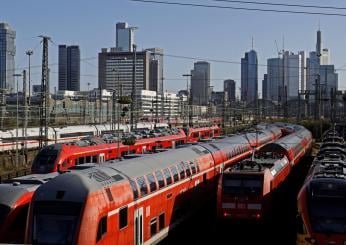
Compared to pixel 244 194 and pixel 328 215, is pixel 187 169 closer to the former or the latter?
pixel 244 194

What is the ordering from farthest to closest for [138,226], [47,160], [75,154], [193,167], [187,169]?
[75,154] → [47,160] → [193,167] → [187,169] → [138,226]

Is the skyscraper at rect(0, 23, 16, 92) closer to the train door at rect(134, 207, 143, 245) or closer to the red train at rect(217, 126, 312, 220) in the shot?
the red train at rect(217, 126, 312, 220)

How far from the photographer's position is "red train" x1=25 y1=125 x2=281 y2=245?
13.4 metres

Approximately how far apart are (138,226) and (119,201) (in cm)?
177

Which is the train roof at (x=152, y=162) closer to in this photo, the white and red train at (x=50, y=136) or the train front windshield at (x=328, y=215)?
the train front windshield at (x=328, y=215)

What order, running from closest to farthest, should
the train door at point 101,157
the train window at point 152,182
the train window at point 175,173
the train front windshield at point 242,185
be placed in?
1. the train window at point 152,182
2. the train front windshield at point 242,185
3. the train window at point 175,173
4. the train door at point 101,157

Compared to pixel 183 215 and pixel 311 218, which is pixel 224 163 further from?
pixel 311 218

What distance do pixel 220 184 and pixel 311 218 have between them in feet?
15.7

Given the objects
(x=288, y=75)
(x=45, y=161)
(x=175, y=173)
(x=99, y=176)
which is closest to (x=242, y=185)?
(x=175, y=173)

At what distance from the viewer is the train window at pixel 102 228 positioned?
13.8 m

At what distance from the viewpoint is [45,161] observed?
2941 centimetres

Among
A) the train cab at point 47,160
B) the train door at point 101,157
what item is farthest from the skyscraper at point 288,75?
the train cab at point 47,160

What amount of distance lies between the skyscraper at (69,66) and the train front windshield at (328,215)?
141 m

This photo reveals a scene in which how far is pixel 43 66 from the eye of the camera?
3738cm
